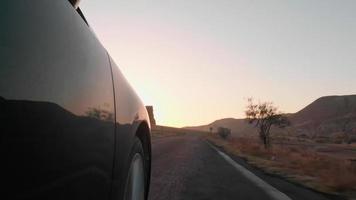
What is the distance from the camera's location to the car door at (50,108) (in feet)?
5.29

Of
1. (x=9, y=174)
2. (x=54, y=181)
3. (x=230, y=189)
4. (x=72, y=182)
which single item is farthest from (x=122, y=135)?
(x=230, y=189)

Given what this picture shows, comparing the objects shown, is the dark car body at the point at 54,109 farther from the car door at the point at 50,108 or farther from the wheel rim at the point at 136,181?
the wheel rim at the point at 136,181

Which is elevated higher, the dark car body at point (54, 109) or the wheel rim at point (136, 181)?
the dark car body at point (54, 109)

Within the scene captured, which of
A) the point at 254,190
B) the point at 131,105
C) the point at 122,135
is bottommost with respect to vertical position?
the point at 254,190

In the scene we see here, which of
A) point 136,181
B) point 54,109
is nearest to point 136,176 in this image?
point 136,181

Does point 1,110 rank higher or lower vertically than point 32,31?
lower

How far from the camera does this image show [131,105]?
11.9ft

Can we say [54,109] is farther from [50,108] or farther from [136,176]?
[136,176]

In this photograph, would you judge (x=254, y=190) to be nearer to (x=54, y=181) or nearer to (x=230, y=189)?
(x=230, y=189)

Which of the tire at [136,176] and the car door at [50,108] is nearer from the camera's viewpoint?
the car door at [50,108]

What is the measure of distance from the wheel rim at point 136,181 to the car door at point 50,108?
2.79ft

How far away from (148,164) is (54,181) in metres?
2.71

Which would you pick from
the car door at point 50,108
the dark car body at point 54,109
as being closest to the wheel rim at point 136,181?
the dark car body at point 54,109

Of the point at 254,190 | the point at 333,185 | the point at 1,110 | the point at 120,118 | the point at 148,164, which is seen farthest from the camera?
the point at 333,185
